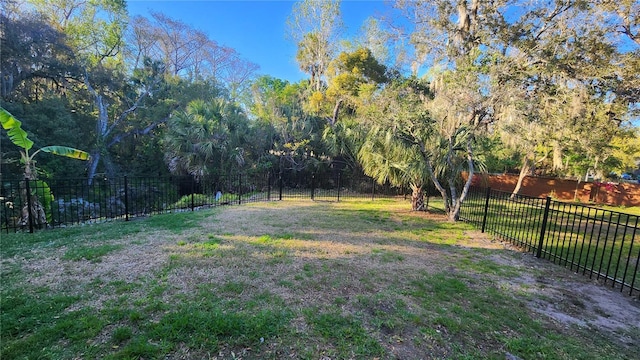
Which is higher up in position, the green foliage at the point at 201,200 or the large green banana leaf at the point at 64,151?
the large green banana leaf at the point at 64,151

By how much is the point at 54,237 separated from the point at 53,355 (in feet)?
13.2

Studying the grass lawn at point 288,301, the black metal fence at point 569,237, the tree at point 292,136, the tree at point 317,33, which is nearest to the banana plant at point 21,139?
the grass lawn at point 288,301

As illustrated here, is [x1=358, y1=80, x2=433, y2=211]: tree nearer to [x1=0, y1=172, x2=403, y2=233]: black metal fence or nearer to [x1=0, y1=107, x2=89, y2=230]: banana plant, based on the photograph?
[x1=0, y1=172, x2=403, y2=233]: black metal fence

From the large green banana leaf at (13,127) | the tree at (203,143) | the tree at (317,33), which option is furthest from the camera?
the tree at (317,33)

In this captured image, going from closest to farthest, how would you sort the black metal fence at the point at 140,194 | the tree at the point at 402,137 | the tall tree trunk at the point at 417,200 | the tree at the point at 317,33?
the black metal fence at the point at 140,194, the tree at the point at 402,137, the tall tree trunk at the point at 417,200, the tree at the point at 317,33

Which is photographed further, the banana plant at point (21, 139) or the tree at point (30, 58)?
the tree at point (30, 58)

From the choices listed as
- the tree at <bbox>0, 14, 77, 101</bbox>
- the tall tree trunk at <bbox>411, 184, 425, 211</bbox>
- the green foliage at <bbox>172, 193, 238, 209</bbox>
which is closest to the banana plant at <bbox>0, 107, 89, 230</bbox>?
the green foliage at <bbox>172, 193, 238, 209</bbox>

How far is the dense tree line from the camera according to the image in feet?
20.6

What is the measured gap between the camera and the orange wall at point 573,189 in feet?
46.4

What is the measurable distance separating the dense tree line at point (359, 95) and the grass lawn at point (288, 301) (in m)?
3.57

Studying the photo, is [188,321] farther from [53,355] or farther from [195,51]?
[195,51]

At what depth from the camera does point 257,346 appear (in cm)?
239

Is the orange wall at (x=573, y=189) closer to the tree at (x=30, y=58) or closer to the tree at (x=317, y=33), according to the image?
the tree at (x=317, y=33)

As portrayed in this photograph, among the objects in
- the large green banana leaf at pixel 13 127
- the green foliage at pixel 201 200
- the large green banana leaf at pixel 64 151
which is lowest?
the green foliage at pixel 201 200
